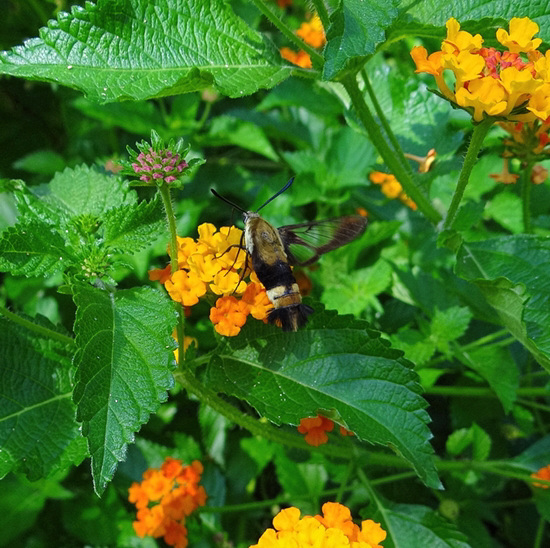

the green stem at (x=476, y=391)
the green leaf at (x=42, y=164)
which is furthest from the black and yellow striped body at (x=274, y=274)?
the green leaf at (x=42, y=164)

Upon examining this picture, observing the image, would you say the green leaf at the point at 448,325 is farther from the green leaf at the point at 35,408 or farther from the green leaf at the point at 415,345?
the green leaf at the point at 35,408

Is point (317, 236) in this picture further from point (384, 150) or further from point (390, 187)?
point (390, 187)

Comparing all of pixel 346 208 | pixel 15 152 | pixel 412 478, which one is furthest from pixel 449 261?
pixel 15 152

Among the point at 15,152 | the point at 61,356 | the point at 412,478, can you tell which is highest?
the point at 15,152

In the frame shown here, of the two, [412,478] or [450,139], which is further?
[412,478]

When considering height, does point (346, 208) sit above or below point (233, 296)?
below

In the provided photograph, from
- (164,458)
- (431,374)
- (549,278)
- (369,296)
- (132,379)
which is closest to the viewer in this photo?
(132,379)

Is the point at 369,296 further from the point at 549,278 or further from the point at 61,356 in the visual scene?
the point at 61,356
